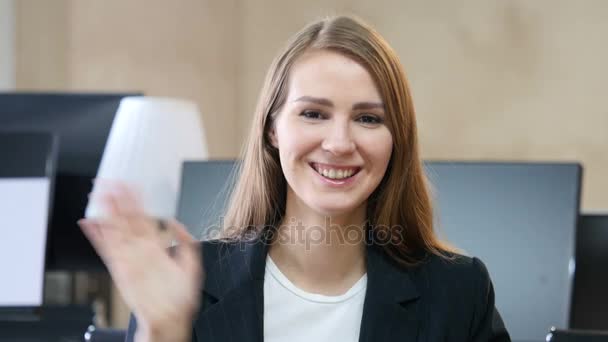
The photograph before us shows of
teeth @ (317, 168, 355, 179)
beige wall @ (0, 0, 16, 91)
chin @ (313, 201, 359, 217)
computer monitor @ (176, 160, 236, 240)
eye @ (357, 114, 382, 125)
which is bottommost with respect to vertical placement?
computer monitor @ (176, 160, 236, 240)

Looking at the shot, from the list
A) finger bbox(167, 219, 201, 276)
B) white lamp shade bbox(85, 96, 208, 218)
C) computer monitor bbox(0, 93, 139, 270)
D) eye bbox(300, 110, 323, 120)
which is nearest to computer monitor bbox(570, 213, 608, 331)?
eye bbox(300, 110, 323, 120)

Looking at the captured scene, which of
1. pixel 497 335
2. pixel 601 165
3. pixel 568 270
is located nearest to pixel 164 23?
pixel 601 165

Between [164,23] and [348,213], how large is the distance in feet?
13.3

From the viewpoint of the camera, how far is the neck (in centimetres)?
174

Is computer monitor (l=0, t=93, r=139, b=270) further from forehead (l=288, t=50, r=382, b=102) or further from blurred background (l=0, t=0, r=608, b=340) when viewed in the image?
blurred background (l=0, t=0, r=608, b=340)

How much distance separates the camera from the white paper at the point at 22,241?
94.4 inches

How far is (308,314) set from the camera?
170 centimetres

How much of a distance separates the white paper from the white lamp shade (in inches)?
25.0

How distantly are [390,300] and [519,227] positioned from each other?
0.68 m

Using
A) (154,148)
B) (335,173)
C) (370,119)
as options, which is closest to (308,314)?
(335,173)

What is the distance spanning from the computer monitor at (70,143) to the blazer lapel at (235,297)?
3.57 feet

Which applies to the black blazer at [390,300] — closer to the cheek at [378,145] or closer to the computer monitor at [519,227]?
the cheek at [378,145]

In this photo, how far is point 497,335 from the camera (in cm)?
172

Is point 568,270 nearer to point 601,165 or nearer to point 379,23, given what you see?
point 601,165
